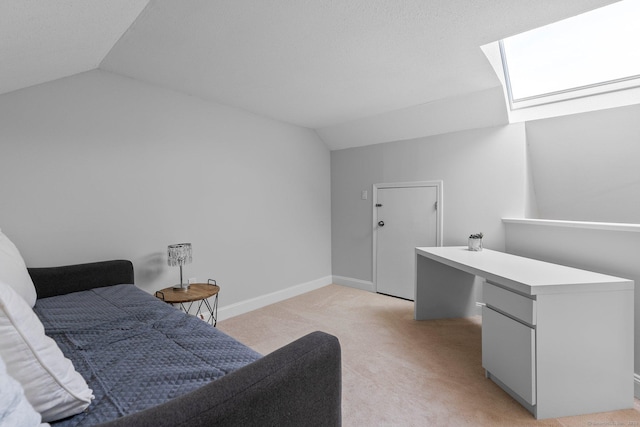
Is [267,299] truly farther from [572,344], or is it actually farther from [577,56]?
[577,56]

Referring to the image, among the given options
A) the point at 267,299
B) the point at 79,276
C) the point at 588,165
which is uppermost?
the point at 588,165

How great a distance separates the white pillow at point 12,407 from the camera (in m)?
0.55

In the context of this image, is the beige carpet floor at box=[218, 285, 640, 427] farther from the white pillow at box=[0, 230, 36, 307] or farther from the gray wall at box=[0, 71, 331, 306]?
the white pillow at box=[0, 230, 36, 307]

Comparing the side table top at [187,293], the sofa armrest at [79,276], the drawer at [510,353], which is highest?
the sofa armrest at [79,276]

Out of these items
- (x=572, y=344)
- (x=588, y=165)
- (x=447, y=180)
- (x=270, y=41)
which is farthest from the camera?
(x=447, y=180)

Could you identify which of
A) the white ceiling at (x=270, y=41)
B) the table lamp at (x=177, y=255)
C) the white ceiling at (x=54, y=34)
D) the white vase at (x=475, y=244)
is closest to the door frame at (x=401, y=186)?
the white vase at (x=475, y=244)

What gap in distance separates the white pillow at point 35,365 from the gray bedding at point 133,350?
0.05 m

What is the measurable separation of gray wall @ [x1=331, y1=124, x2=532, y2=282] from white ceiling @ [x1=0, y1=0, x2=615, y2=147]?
2.17ft

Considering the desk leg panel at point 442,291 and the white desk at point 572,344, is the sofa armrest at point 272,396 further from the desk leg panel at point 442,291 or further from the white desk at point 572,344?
the desk leg panel at point 442,291

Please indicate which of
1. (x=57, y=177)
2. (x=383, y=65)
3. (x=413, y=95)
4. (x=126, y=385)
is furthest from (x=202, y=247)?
(x=413, y=95)

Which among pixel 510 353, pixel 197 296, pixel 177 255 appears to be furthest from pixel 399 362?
pixel 177 255

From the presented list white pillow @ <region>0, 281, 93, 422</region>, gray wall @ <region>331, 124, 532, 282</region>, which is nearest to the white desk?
gray wall @ <region>331, 124, 532, 282</region>

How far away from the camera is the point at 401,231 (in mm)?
3660

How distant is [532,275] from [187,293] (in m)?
2.37
